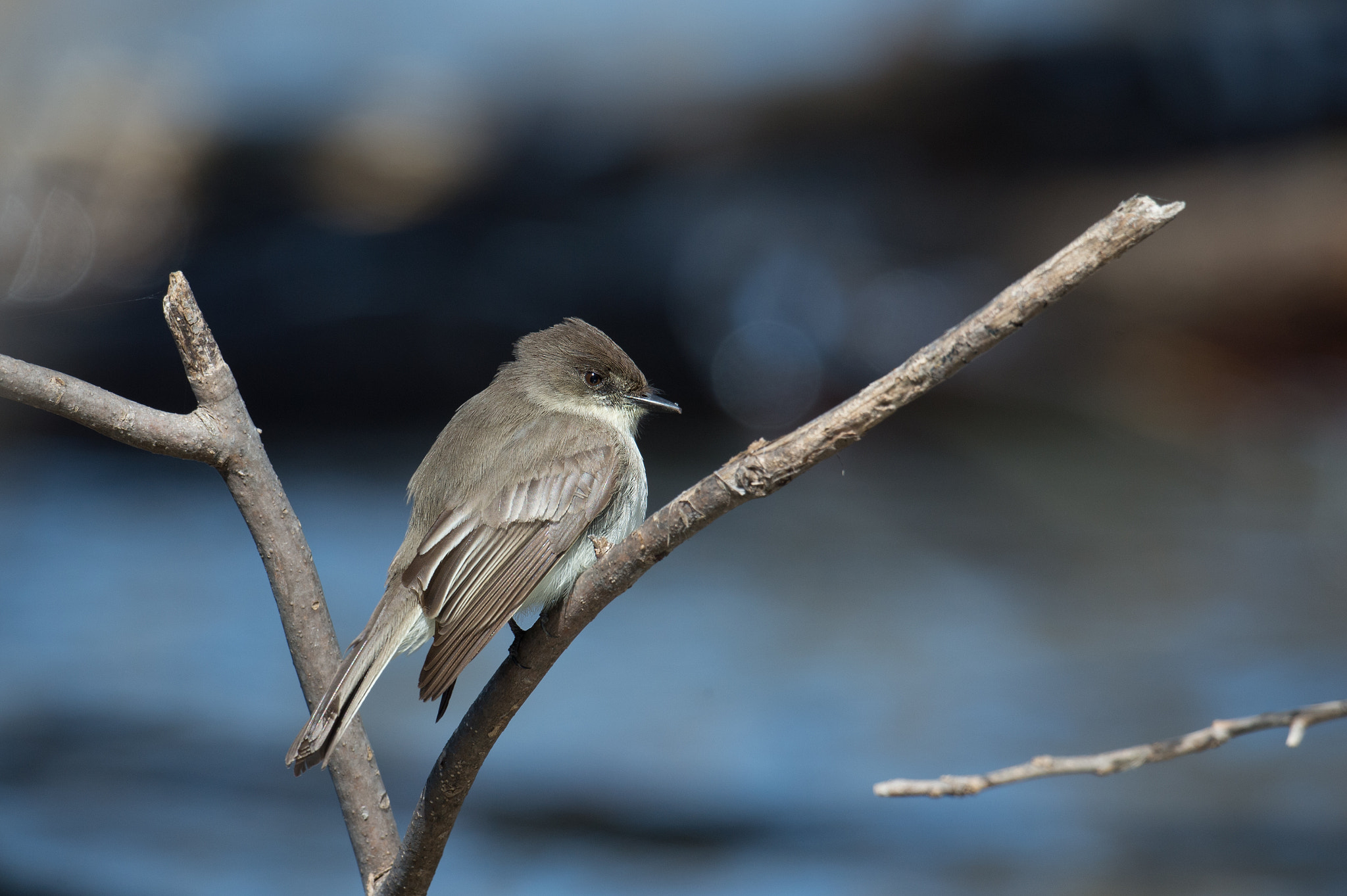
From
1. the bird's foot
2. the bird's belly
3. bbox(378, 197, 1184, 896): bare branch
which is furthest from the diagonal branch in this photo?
the bird's belly

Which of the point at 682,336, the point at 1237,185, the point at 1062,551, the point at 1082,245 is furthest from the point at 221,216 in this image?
the point at 1082,245

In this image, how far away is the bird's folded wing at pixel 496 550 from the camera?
2.23 m

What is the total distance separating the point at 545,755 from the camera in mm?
5199

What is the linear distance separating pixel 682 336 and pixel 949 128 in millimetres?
2827

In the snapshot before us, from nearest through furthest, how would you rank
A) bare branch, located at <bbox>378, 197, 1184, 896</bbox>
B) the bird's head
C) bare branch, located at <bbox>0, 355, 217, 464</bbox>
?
bare branch, located at <bbox>378, 197, 1184, 896</bbox>
bare branch, located at <bbox>0, 355, 217, 464</bbox>
the bird's head

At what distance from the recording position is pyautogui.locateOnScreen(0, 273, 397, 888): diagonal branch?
1823 mm

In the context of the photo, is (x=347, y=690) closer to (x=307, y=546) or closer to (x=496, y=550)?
(x=307, y=546)

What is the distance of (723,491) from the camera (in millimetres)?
1648

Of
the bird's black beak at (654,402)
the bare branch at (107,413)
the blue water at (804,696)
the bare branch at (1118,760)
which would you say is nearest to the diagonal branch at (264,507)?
the bare branch at (107,413)

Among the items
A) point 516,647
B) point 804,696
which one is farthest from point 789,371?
point 516,647

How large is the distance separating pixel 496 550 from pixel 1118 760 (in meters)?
1.39

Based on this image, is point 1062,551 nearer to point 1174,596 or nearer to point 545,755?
point 1174,596

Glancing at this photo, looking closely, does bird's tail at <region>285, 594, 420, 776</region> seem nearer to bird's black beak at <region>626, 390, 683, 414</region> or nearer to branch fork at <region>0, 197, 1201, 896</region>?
branch fork at <region>0, 197, 1201, 896</region>

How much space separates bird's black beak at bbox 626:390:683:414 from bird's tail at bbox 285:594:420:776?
39.3 inches
